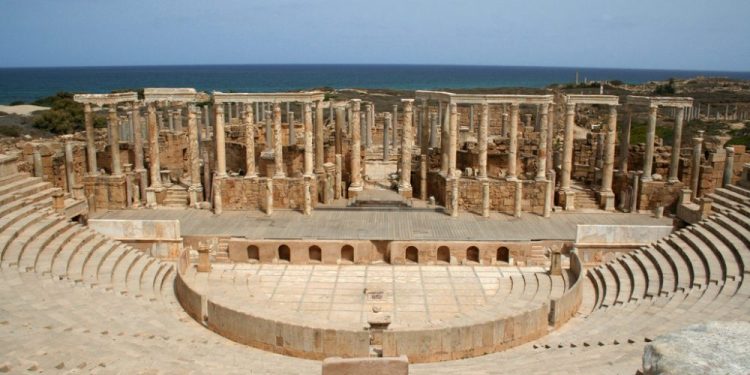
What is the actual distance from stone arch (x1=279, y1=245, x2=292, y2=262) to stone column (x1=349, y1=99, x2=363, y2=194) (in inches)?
236

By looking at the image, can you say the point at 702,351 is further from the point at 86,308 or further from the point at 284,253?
the point at 284,253

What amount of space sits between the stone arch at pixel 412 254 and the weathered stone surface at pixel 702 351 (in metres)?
12.7

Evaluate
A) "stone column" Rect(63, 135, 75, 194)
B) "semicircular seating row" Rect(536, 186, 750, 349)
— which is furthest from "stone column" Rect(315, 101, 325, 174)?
"semicircular seating row" Rect(536, 186, 750, 349)

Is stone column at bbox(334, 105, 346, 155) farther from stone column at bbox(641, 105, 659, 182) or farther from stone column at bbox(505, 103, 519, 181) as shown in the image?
stone column at bbox(641, 105, 659, 182)

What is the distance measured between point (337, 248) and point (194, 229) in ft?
16.4

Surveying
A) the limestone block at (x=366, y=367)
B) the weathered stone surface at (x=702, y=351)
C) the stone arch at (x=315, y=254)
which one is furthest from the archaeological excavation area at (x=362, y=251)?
the weathered stone surface at (x=702, y=351)

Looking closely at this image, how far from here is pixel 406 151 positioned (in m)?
25.8

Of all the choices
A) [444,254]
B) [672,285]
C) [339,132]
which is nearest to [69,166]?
[339,132]

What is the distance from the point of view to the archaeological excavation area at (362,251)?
1285 centimetres

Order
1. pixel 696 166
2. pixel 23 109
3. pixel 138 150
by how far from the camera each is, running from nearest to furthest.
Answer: pixel 696 166 < pixel 138 150 < pixel 23 109

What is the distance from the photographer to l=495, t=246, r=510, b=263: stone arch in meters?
20.5

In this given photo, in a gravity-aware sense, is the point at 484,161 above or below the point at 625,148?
below

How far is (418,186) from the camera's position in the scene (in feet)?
88.9

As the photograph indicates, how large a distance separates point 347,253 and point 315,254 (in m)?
1.02
